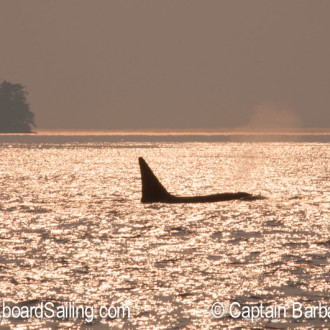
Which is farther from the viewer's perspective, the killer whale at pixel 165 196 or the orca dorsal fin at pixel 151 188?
the killer whale at pixel 165 196

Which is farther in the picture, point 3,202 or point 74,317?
point 3,202

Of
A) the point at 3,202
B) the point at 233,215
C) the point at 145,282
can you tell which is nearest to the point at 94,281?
the point at 145,282

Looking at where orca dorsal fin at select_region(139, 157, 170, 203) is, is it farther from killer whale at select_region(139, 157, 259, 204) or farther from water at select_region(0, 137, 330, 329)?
water at select_region(0, 137, 330, 329)

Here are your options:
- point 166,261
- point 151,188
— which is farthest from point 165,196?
point 166,261

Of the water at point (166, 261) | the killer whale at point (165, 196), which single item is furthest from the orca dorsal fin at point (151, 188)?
the water at point (166, 261)

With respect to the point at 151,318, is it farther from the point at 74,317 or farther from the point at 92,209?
the point at 92,209

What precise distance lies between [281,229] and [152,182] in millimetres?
13912

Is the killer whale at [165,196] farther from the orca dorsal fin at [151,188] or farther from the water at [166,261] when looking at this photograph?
the water at [166,261]

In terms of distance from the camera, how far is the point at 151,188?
5341 cm

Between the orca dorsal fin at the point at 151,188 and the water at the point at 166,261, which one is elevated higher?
the orca dorsal fin at the point at 151,188

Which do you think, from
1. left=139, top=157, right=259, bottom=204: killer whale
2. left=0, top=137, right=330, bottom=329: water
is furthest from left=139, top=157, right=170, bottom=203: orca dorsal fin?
left=0, top=137, right=330, bottom=329: water

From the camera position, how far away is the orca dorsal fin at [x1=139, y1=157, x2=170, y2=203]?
162 feet

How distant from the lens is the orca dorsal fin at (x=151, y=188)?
4946cm

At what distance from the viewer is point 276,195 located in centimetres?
6769
